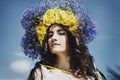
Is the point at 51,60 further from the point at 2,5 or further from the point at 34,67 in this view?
the point at 2,5

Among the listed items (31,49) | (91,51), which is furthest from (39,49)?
(91,51)

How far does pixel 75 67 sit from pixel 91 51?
0.13m

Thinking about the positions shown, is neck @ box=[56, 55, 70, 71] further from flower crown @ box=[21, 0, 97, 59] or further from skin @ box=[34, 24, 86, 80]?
flower crown @ box=[21, 0, 97, 59]

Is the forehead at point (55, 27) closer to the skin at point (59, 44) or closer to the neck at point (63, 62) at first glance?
the skin at point (59, 44)

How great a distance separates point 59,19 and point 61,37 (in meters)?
0.11

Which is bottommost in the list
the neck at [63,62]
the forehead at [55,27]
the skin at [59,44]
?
the neck at [63,62]

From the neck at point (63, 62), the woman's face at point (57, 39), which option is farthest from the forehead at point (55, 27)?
the neck at point (63, 62)

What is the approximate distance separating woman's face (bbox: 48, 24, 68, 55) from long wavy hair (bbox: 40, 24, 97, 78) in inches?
0.8

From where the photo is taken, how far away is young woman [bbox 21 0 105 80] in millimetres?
1939

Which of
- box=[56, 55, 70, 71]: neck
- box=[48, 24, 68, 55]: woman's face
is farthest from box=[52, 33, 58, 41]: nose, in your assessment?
box=[56, 55, 70, 71]: neck

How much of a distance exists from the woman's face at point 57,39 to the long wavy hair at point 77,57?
0.8 inches

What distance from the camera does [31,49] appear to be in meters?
1.96

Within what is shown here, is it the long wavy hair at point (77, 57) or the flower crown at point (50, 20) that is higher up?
the flower crown at point (50, 20)

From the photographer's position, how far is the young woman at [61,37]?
194 cm
